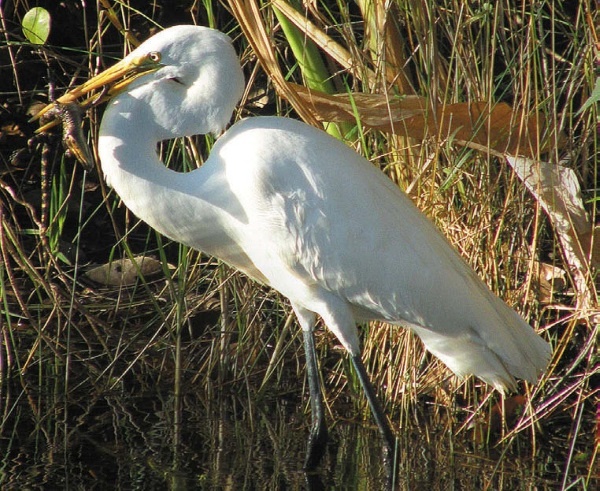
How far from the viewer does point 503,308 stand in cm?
278

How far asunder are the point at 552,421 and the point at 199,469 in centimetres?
127

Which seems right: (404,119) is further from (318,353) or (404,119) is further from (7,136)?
(7,136)

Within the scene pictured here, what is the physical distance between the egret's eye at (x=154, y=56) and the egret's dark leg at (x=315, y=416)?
3.22 ft

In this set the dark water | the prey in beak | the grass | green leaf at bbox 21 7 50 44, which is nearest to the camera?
the prey in beak

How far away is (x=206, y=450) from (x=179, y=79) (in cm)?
117

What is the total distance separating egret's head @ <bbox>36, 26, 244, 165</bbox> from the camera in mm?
2557

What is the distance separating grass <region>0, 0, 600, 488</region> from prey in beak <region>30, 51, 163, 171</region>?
15.0 inches

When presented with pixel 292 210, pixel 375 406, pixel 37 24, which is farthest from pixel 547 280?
pixel 37 24

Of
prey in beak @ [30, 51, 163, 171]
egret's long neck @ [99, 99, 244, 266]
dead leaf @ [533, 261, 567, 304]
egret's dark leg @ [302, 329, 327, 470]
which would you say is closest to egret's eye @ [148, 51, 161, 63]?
prey in beak @ [30, 51, 163, 171]

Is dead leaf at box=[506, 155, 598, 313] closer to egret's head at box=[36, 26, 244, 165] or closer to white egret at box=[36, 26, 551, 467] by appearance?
white egret at box=[36, 26, 551, 467]

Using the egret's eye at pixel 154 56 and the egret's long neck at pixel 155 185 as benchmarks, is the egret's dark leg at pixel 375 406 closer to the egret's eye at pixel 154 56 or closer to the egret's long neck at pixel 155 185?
the egret's long neck at pixel 155 185

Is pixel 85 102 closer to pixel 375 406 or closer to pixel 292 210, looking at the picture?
pixel 292 210

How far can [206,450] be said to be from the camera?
2871 mm

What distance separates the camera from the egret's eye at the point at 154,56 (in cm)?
255
